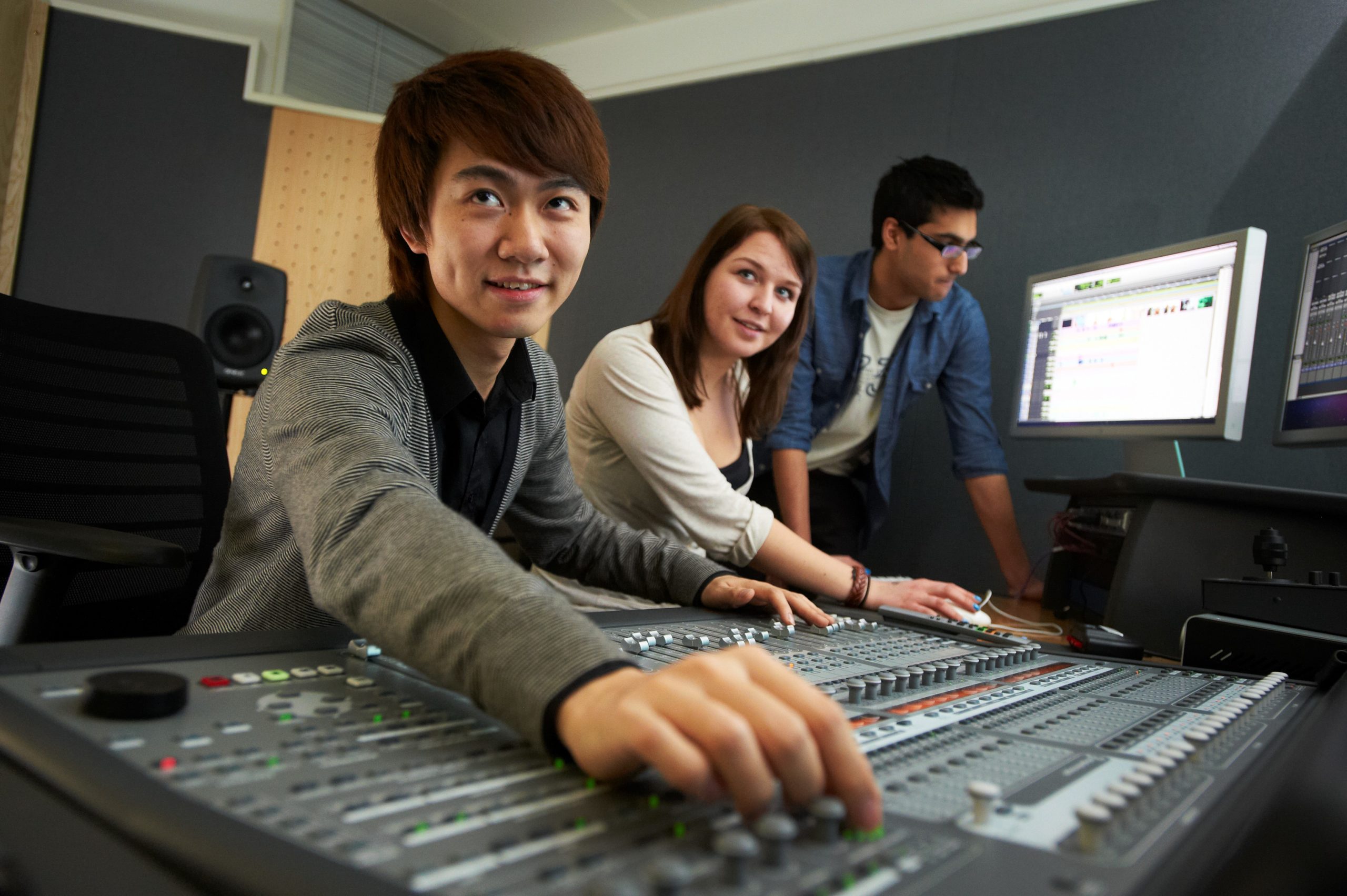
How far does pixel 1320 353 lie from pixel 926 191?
3.80 feet

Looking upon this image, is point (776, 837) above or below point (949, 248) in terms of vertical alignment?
below

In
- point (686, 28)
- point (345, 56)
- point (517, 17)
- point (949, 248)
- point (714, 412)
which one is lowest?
point (714, 412)

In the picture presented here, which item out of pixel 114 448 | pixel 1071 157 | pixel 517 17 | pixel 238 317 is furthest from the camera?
pixel 517 17

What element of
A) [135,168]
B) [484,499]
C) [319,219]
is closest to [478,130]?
[484,499]

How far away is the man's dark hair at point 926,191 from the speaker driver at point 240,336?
7.07 feet

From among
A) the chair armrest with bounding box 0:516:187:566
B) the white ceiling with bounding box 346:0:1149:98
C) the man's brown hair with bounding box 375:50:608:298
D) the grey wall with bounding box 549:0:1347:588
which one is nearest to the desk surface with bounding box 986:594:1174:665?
the grey wall with bounding box 549:0:1347:588

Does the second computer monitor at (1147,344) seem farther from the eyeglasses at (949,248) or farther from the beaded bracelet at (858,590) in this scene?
the beaded bracelet at (858,590)

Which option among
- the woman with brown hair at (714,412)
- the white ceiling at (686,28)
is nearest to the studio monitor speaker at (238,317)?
the white ceiling at (686,28)

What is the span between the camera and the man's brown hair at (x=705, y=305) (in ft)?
6.12

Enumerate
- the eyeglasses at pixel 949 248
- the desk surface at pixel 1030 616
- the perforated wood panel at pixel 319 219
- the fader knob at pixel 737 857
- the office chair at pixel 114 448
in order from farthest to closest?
the perforated wood panel at pixel 319 219 < the eyeglasses at pixel 949 248 < the desk surface at pixel 1030 616 < the office chair at pixel 114 448 < the fader knob at pixel 737 857

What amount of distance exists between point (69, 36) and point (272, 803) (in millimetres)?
4926

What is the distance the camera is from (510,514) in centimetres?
128

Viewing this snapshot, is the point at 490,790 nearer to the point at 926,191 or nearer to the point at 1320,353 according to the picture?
the point at 1320,353

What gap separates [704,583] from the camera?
1.07m
